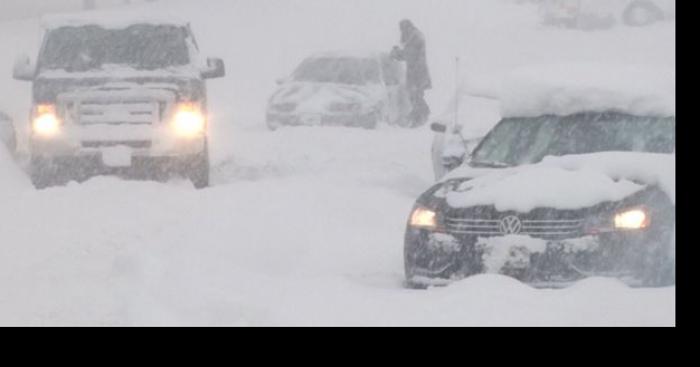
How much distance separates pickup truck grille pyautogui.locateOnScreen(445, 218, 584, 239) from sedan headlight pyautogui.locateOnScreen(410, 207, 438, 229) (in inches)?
6.9

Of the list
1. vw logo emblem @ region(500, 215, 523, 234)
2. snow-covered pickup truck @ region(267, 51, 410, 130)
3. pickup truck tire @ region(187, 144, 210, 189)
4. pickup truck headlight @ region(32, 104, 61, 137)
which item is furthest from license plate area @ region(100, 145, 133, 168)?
snow-covered pickup truck @ region(267, 51, 410, 130)

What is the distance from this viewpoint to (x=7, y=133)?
50.8 ft

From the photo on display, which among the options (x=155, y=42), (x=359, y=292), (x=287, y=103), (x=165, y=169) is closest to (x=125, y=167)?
(x=165, y=169)

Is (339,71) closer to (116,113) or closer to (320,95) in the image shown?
(320,95)

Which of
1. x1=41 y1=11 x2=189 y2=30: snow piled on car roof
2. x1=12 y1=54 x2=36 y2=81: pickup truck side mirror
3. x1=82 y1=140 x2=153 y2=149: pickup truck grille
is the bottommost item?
x1=82 y1=140 x2=153 y2=149: pickup truck grille

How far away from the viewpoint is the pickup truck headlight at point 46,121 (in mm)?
12227

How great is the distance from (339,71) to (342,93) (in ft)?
4.62

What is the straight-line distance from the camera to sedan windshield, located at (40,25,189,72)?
42.5 feet

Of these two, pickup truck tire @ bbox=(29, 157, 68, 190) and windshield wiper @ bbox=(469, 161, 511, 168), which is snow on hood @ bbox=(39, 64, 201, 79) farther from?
windshield wiper @ bbox=(469, 161, 511, 168)

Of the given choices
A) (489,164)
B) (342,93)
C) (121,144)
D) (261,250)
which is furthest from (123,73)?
(342,93)
